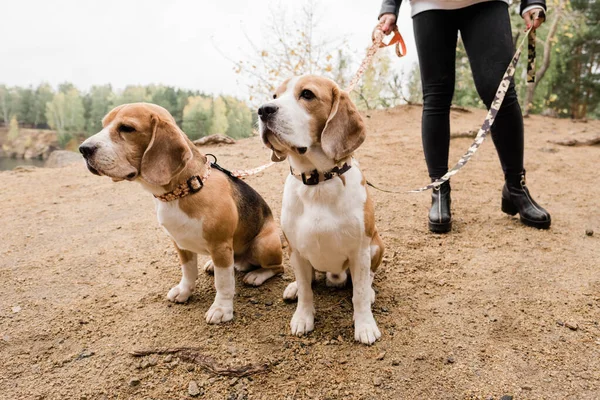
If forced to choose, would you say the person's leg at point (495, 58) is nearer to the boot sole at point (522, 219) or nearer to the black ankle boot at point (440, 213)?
→ the boot sole at point (522, 219)

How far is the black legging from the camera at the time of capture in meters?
2.82

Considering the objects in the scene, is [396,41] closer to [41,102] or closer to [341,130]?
[341,130]

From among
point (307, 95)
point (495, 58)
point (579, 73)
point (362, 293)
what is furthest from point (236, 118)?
point (579, 73)

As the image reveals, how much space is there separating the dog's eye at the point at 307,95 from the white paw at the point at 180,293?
1.36m

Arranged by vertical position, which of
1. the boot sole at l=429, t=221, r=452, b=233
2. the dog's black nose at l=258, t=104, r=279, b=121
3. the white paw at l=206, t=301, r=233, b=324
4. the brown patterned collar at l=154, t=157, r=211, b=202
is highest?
the dog's black nose at l=258, t=104, r=279, b=121

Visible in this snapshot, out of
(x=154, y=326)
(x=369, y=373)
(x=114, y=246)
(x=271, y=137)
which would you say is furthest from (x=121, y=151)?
(x=114, y=246)

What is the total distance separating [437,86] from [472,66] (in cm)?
29

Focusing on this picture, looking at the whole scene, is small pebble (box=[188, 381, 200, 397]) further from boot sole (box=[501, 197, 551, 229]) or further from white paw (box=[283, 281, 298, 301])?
boot sole (box=[501, 197, 551, 229])

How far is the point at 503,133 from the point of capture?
10.0 feet

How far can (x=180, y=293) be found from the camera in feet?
7.86

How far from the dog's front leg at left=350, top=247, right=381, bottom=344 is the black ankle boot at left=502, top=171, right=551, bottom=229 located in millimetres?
1918

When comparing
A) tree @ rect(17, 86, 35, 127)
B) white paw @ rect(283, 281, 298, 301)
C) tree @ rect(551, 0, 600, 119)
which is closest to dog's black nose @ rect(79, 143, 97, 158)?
white paw @ rect(283, 281, 298, 301)

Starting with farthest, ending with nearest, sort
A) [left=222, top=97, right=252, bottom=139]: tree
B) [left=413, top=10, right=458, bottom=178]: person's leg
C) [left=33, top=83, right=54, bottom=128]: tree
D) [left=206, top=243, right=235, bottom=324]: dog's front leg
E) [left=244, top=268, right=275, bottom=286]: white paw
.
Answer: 1. [left=33, top=83, right=54, bottom=128]: tree
2. [left=222, top=97, right=252, bottom=139]: tree
3. [left=413, top=10, right=458, bottom=178]: person's leg
4. [left=244, top=268, right=275, bottom=286]: white paw
5. [left=206, top=243, right=235, bottom=324]: dog's front leg

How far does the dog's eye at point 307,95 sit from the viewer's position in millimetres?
1895
